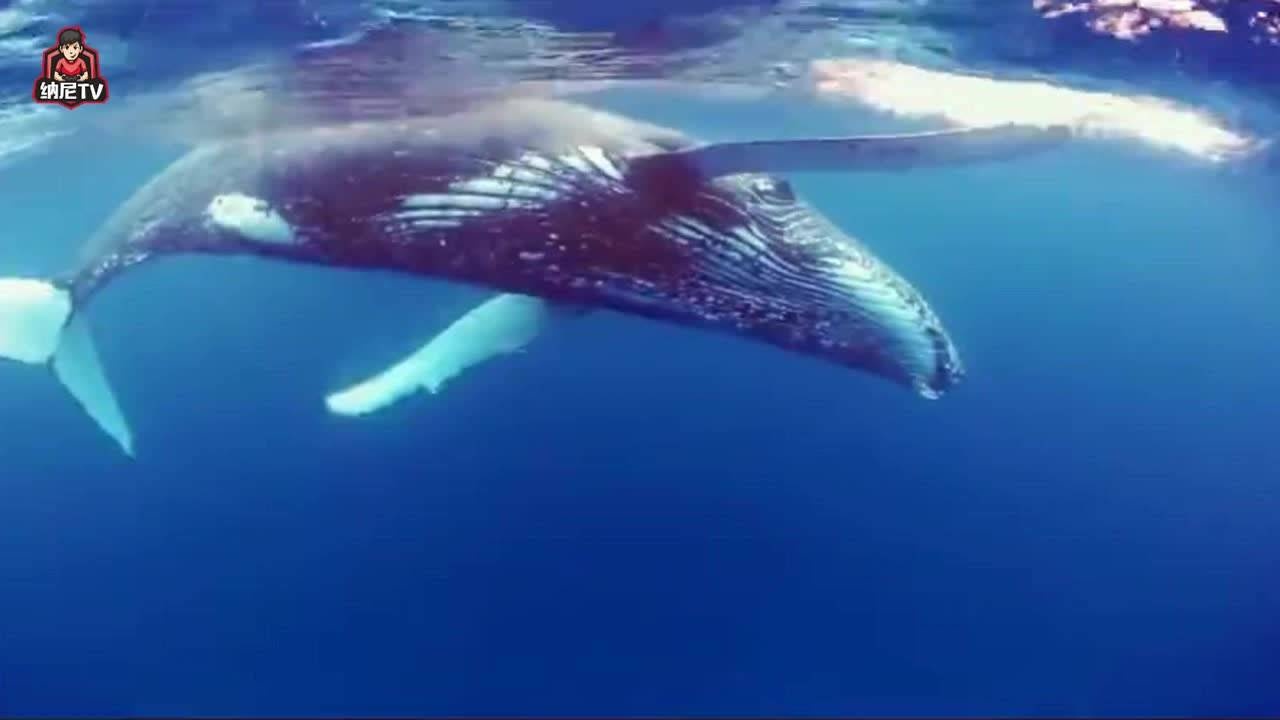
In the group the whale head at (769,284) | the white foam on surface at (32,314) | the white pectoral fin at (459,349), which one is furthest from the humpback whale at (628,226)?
the white foam on surface at (32,314)

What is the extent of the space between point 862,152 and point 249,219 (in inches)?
116

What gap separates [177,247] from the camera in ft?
18.2

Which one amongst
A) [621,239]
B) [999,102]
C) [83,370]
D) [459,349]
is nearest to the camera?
[621,239]

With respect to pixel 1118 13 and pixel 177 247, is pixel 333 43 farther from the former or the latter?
pixel 1118 13

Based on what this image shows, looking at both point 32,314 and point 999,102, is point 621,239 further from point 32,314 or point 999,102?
point 999,102

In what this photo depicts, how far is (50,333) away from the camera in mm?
5824

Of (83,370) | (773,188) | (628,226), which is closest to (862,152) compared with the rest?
(773,188)

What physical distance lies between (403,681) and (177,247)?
3973 mm

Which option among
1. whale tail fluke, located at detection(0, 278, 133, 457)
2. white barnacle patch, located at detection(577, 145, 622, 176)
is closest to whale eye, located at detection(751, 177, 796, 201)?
white barnacle patch, located at detection(577, 145, 622, 176)

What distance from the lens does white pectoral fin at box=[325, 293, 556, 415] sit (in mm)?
5848

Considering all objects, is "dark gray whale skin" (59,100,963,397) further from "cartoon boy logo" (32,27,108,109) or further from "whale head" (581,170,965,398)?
"cartoon boy logo" (32,27,108,109)

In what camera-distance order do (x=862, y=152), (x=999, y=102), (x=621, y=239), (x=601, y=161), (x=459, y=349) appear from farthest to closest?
(x=999, y=102), (x=459, y=349), (x=601, y=161), (x=621, y=239), (x=862, y=152)

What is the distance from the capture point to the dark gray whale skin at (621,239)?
15.5 ft

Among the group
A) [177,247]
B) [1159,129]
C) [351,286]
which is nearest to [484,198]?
[177,247]
